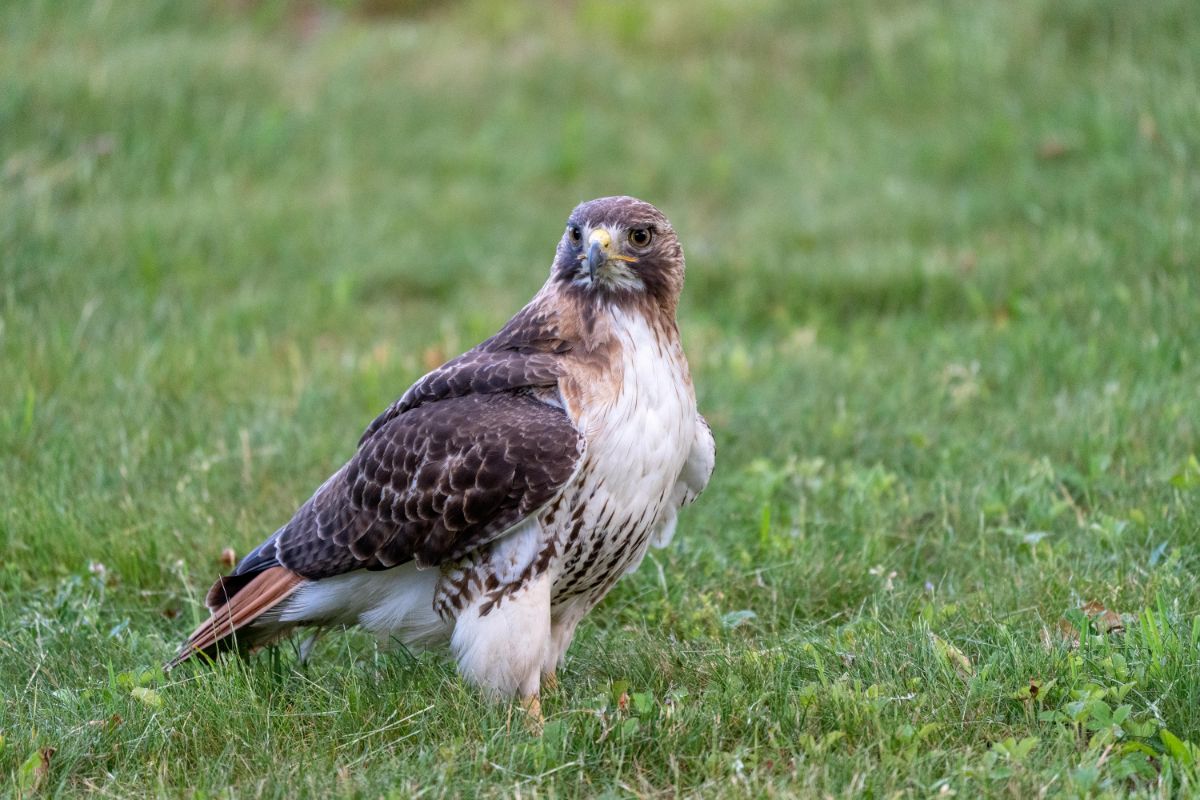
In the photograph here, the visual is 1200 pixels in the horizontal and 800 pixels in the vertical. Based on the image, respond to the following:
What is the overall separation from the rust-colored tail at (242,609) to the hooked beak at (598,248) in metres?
1.25

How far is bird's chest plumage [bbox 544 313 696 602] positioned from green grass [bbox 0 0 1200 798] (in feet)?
1.18

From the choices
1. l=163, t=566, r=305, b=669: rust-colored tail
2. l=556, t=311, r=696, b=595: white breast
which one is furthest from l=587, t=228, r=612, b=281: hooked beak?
l=163, t=566, r=305, b=669: rust-colored tail

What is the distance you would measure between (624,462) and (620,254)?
60cm

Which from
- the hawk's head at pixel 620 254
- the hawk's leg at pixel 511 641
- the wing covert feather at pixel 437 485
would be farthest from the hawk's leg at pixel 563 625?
the hawk's head at pixel 620 254

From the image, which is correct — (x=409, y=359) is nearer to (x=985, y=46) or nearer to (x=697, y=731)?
(x=697, y=731)

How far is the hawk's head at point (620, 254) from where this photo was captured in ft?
13.3

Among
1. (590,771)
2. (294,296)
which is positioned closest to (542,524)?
(590,771)

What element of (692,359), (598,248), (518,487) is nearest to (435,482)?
(518,487)

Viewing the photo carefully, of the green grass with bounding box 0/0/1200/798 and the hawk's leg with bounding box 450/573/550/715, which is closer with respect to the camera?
the green grass with bounding box 0/0/1200/798

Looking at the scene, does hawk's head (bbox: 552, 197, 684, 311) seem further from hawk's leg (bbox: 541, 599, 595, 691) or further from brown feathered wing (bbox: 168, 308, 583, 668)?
hawk's leg (bbox: 541, 599, 595, 691)

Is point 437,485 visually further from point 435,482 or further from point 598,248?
point 598,248

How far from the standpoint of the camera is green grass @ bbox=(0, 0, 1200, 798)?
11.9 feet

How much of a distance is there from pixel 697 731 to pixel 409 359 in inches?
149

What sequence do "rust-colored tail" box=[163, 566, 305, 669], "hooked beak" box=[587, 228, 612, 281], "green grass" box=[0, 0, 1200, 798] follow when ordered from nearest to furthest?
1. "green grass" box=[0, 0, 1200, 798]
2. "hooked beak" box=[587, 228, 612, 281]
3. "rust-colored tail" box=[163, 566, 305, 669]
